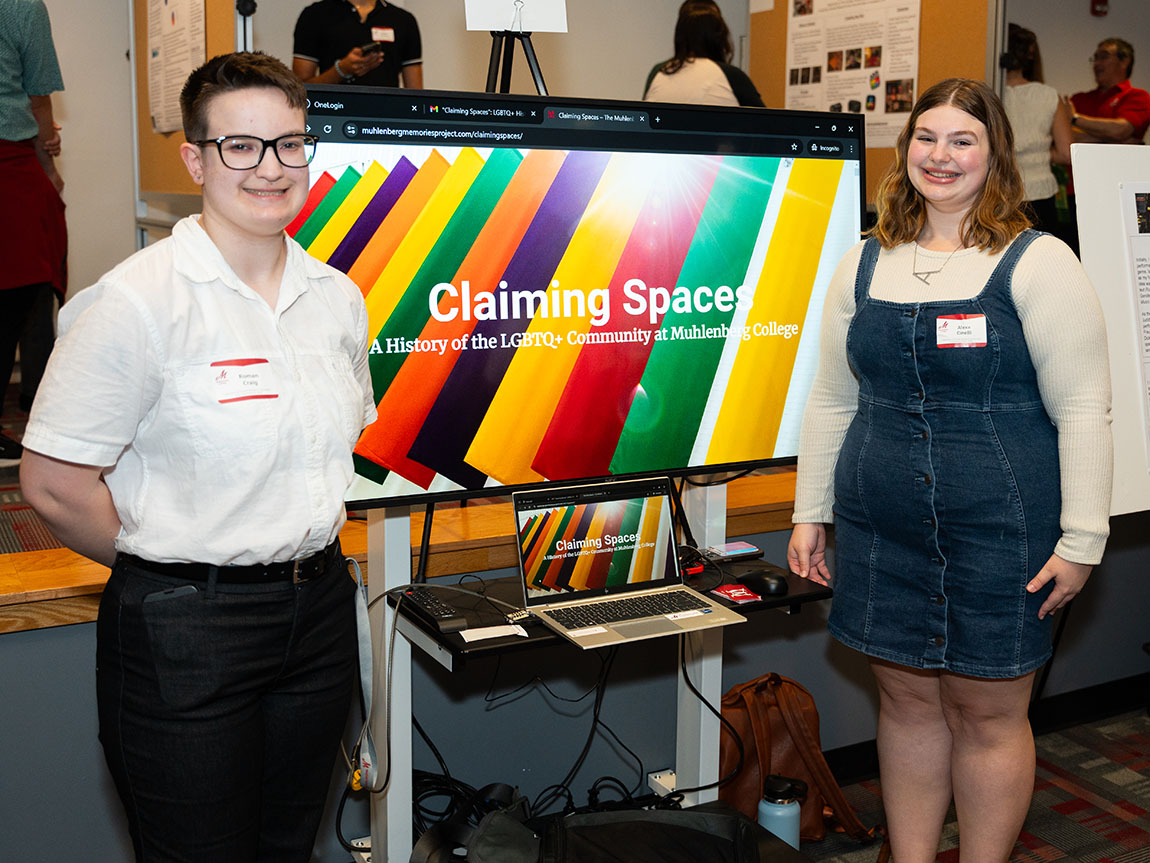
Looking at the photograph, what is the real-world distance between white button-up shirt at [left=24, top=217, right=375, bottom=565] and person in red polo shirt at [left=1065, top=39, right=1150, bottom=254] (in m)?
2.72

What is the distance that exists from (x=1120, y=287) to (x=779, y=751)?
1251mm

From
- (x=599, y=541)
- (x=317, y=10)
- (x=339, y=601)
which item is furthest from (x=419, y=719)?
(x=317, y=10)

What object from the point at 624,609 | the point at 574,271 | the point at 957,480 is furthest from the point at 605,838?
the point at 574,271

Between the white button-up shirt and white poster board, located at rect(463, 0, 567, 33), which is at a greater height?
white poster board, located at rect(463, 0, 567, 33)

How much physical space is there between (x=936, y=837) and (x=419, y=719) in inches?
40.9

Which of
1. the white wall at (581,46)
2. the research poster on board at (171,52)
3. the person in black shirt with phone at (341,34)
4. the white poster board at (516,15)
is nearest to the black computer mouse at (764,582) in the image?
the white poster board at (516,15)

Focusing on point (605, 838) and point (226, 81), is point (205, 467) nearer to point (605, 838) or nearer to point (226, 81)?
point (226, 81)

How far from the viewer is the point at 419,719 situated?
2309 mm

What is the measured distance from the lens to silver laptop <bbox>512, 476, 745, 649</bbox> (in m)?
1.86

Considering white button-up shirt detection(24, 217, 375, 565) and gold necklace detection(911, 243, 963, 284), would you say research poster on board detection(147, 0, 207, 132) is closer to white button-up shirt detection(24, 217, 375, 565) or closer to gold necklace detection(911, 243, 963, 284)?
white button-up shirt detection(24, 217, 375, 565)

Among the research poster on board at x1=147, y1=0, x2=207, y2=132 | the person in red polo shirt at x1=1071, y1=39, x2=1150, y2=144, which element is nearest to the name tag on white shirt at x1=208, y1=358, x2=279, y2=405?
the research poster on board at x1=147, y1=0, x2=207, y2=132

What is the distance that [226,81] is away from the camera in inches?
52.1

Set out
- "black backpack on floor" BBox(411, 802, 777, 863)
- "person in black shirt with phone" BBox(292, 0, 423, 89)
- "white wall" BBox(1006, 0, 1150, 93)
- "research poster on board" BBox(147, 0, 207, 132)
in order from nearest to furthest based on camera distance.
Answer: "black backpack on floor" BBox(411, 802, 777, 863), "white wall" BBox(1006, 0, 1150, 93), "research poster on board" BBox(147, 0, 207, 132), "person in black shirt with phone" BBox(292, 0, 423, 89)

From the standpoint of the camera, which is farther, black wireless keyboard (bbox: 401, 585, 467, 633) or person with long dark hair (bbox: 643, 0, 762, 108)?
person with long dark hair (bbox: 643, 0, 762, 108)
